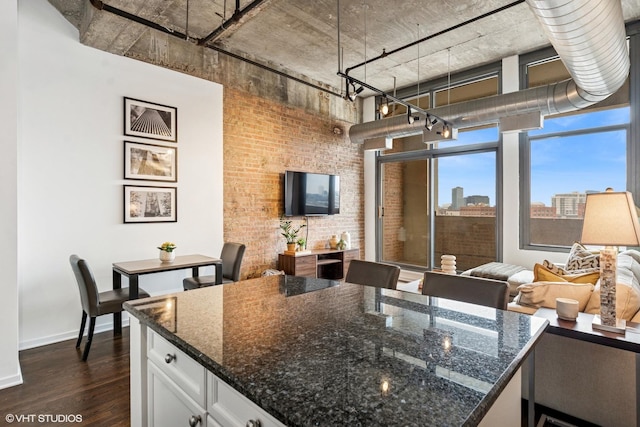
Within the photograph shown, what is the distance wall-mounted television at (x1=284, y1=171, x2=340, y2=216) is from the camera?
5.58 meters

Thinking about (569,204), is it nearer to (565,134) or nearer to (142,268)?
(565,134)

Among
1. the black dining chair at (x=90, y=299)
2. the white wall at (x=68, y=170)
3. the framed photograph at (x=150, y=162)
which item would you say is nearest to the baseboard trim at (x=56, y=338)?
the white wall at (x=68, y=170)

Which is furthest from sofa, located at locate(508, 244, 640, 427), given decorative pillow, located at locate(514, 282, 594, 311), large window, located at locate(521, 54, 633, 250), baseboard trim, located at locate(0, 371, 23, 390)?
baseboard trim, located at locate(0, 371, 23, 390)

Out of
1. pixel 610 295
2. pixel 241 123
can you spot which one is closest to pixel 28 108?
pixel 241 123

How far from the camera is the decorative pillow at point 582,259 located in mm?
3414

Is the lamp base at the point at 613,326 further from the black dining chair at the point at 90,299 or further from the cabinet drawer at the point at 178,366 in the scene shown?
the black dining chair at the point at 90,299

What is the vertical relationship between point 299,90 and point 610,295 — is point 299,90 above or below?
above

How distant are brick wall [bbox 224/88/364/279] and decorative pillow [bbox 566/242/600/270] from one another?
144 inches

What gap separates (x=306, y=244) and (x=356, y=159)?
2110 millimetres

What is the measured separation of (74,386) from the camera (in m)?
2.56

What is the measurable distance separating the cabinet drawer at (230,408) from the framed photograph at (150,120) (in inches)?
143

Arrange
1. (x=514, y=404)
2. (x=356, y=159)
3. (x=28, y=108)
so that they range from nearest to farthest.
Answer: (x=514, y=404) → (x=28, y=108) → (x=356, y=159)

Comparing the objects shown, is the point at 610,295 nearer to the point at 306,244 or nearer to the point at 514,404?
the point at 514,404

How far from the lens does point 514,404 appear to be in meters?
1.26
